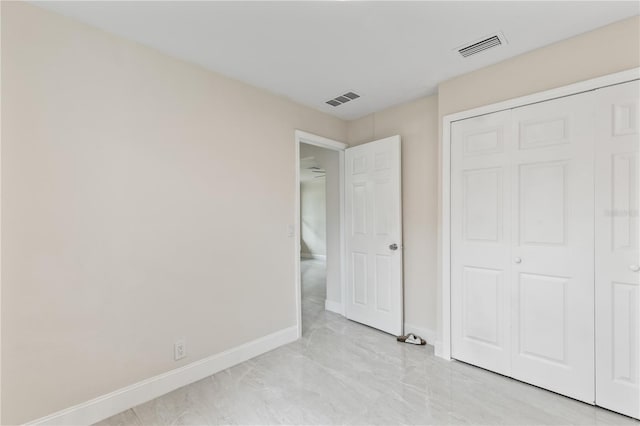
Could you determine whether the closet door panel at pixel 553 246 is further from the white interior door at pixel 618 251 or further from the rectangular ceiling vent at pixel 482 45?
the rectangular ceiling vent at pixel 482 45

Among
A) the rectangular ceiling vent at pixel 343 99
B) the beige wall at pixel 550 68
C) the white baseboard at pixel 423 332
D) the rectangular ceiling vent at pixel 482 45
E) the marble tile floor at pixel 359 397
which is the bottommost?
the marble tile floor at pixel 359 397

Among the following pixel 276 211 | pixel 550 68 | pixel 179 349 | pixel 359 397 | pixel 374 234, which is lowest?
pixel 359 397

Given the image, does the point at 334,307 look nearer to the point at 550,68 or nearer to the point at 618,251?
the point at 618,251

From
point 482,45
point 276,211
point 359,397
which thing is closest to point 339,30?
point 482,45

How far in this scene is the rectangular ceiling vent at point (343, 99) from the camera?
9.61 ft

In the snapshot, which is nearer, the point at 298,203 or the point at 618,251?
the point at 618,251

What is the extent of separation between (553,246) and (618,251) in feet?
1.06

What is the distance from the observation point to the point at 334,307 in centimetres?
392

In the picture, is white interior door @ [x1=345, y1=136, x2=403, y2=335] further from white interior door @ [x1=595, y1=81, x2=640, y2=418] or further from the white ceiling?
white interior door @ [x1=595, y1=81, x2=640, y2=418]

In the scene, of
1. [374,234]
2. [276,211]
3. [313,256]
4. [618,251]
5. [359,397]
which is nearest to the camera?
[618,251]

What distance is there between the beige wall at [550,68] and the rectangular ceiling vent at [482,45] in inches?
11.5

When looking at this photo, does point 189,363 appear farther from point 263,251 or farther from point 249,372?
point 263,251

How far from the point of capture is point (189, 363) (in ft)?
7.42

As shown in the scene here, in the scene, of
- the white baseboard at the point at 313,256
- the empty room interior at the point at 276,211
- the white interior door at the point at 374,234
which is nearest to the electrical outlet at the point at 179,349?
the empty room interior at the point at 276,211
